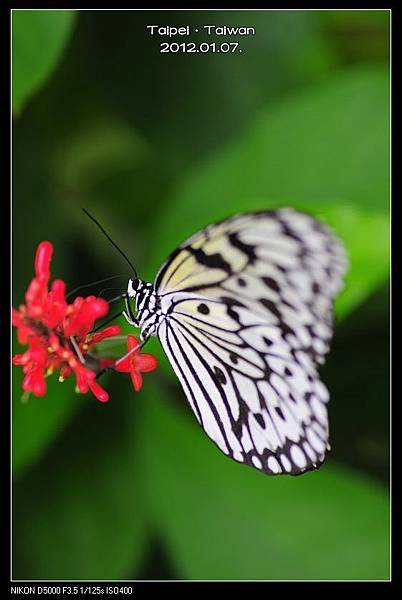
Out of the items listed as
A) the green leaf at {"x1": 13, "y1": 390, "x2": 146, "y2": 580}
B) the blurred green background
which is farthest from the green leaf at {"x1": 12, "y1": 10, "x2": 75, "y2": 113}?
the green leaf at {"x1": 13, "y1": 390, "x2": 146, "y2": 580}

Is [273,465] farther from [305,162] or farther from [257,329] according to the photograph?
[305,162]

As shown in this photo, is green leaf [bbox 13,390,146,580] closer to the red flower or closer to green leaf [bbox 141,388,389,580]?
green leaf [bbox 141,388,389,580]

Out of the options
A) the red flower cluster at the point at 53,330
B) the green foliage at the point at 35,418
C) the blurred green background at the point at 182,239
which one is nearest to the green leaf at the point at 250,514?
the blurred green background at the point at 182,239

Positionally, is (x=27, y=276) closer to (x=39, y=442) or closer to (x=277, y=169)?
(x=39, y=442)

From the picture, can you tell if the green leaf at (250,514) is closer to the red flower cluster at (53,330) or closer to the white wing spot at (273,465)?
the white wing spot at (273,465)
